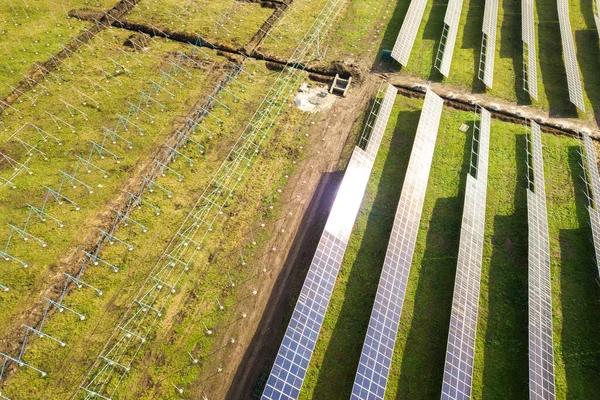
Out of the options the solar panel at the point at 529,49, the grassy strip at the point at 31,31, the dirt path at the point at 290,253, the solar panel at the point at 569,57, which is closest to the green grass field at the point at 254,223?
the grassy strip at the point at 31,31

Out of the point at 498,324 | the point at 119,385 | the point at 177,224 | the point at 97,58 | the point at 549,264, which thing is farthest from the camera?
the point at 97,58

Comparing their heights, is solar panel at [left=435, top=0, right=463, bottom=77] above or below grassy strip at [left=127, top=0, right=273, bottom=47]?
above

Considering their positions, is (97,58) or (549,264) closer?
(549,264)

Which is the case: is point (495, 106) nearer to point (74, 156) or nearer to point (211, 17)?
point (211, 17)

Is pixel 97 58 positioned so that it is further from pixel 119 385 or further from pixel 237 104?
pixel 119 385

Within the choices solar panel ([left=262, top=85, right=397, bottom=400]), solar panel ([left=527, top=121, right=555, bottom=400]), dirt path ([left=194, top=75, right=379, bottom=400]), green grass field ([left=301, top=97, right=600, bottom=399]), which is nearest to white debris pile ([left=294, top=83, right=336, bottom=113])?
dirt path ([left=194, top=75, right=379, bottom=400])

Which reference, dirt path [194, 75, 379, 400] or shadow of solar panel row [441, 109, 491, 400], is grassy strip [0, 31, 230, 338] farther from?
shadow of solar panel row [441, 109, 491, 400]

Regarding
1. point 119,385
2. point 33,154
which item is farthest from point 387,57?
point 119,385
